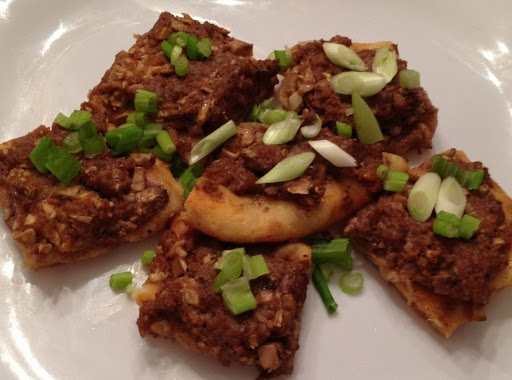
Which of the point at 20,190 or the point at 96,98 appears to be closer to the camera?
the point at 20,190

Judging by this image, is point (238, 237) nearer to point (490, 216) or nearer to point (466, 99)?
point (490, 216)

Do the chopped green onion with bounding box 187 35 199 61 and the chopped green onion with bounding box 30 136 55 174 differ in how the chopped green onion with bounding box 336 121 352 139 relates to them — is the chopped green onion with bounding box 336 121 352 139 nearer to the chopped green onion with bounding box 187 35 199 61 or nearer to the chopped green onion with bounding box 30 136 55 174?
the chopped green onion with bounding box 187 35 199 61

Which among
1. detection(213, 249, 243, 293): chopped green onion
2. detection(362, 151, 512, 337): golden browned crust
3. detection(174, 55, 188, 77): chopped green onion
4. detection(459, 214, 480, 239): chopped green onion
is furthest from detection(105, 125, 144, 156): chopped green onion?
detection(459, 214, 480, 239): chopped green onion

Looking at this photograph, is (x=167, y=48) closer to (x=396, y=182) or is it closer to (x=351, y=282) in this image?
(x=396, y=182)

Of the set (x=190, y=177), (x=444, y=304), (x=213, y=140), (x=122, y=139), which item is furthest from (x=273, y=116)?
(x=444, y=304)

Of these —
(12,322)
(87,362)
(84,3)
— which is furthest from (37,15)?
(87,362)

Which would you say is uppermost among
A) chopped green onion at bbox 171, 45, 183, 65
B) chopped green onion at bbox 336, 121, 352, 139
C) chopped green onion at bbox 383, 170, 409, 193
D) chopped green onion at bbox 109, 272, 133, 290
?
chopped green onion at bbox 171, 45, 183, 65

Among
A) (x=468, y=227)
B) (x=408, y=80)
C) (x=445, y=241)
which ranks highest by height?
(x=408, y=80)
